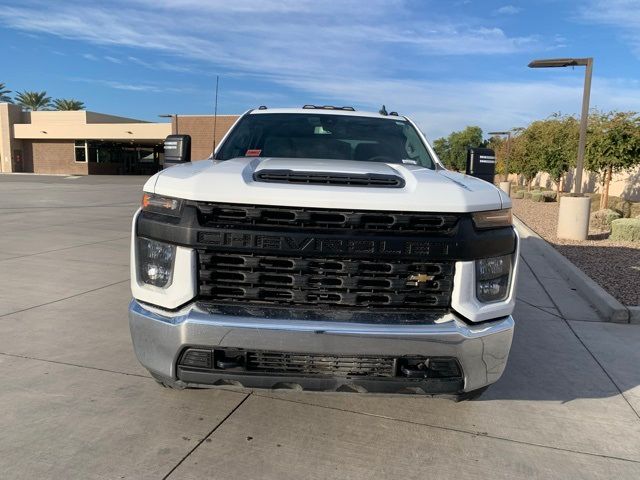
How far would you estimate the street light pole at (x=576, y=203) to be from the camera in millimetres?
11273

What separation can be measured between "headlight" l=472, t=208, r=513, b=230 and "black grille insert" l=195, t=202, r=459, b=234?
158 mm

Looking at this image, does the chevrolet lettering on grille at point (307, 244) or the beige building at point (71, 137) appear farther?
the beige building at point (71, 137)

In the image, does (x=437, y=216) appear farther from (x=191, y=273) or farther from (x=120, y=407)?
(x=120, y=407)

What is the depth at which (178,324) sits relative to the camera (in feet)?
8.70

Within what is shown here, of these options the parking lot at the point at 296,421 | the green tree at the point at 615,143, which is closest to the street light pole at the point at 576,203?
the green tree at the point at 615,143

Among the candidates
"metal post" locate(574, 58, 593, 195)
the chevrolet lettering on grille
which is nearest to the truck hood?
the chevrolet lettering on grille

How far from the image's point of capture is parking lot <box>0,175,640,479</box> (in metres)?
2.84

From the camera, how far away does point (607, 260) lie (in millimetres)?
8914

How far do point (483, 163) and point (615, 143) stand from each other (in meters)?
14.6

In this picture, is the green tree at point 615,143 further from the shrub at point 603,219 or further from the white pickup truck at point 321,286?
the white pickup truck at point 321,286

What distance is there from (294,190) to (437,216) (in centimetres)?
75

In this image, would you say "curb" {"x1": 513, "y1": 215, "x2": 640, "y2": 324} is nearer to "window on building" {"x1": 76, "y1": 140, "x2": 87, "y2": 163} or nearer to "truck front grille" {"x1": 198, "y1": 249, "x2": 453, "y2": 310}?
"truck front grille" {"x1": 198, "y1": 249, "x2": 453, "y2": 310}

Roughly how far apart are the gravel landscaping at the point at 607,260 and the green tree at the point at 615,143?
13.5ft

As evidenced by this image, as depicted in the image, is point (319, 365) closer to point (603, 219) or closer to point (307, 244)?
point (307, 244)
